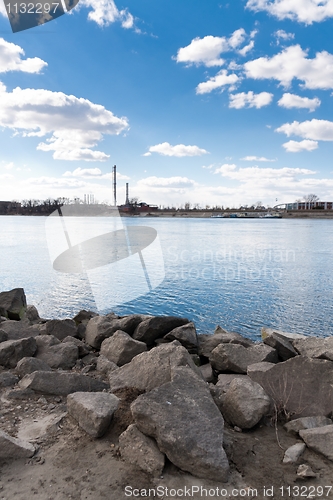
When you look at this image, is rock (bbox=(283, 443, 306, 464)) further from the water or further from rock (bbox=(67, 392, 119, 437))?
the water

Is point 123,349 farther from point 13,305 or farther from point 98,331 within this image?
point 13,305

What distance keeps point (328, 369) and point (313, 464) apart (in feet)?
5.27

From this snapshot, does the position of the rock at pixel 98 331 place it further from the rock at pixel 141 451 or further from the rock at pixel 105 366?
the rock at pixel 141 451

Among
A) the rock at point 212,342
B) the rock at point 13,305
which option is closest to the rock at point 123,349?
the rock at point 212,342

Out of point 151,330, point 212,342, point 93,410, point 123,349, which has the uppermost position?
point 93,410

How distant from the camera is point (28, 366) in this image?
595cm

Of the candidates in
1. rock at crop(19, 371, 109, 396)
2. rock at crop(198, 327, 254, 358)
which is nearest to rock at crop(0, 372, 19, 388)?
rock at crop(19, 371, 109, 396)

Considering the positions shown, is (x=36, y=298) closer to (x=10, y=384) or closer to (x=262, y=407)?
(x=10, y=384)

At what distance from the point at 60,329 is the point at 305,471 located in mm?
6354

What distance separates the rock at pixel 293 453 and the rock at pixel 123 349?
3311 mm

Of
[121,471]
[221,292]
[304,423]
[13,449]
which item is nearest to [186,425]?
[121,471]

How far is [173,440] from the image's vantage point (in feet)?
11.8

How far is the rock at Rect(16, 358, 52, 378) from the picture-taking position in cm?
591

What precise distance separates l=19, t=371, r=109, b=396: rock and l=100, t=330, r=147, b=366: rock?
1.21m
